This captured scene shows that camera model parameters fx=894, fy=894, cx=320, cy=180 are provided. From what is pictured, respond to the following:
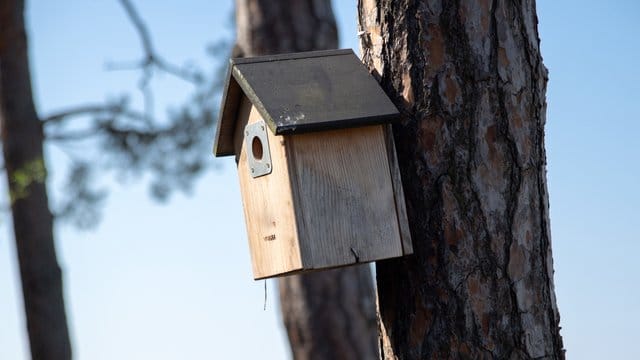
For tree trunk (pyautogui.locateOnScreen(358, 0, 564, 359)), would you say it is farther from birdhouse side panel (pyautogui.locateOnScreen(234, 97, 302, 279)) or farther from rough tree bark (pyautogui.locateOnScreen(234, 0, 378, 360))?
rough tree bark (pyautogui.locateOnScreen(234, 0, 378, 360))

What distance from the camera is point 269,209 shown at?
2.61 metres

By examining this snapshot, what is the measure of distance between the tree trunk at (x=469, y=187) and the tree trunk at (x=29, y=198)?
5265 millimetres

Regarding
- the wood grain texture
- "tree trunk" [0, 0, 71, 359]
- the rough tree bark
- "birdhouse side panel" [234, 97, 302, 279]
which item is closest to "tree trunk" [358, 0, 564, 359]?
the wood grain texture

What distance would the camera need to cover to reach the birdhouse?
7.95ft

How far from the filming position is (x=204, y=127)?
8.23 meters

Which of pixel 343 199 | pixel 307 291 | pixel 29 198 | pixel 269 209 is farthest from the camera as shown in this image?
pixel 29 198

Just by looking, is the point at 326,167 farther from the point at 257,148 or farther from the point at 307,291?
the point at 307,291

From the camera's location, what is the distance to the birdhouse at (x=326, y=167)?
2424 millimetres

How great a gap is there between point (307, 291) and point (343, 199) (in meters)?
3.90

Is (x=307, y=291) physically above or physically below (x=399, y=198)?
below

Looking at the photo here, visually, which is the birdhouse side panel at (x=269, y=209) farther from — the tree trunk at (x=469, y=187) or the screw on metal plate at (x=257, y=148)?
the tree trunk at (x=469, y=187)

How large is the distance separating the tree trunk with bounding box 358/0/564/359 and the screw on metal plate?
1.23 feet

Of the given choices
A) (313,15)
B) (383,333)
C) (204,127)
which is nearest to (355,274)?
(313,15)

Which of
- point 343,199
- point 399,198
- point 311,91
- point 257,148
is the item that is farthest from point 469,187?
point 257,148
